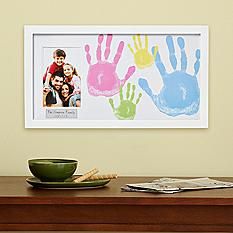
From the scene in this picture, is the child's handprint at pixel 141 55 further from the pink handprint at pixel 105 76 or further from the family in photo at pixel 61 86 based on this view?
the family in photo at pixel 61 86

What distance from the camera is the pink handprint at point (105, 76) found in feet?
7.89

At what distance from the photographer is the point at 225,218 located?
6.00ft

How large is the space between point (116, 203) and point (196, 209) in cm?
23

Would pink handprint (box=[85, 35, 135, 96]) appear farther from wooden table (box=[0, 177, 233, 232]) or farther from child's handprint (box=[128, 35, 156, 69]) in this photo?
wooden table (box=[0, 177, 233, 232])

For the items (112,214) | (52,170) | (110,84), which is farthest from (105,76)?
(112,214)

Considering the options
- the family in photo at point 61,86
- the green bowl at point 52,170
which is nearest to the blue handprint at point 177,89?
the family in photo at point 61,86

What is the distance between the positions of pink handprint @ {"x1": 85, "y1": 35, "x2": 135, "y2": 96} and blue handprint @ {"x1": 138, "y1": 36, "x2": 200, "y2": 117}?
88 mm

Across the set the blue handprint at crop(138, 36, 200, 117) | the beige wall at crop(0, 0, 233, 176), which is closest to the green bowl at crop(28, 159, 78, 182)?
the beige wall at crop(0, 0, 233, 176)

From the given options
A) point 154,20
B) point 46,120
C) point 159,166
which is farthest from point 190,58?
point 46,120

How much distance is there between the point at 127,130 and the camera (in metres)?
2.42

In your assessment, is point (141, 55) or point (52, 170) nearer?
point (52, 170)

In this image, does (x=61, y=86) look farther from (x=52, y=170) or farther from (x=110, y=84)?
(x=52, y=170)

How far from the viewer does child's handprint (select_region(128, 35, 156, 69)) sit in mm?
2402

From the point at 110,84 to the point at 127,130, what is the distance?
187 millimetres
